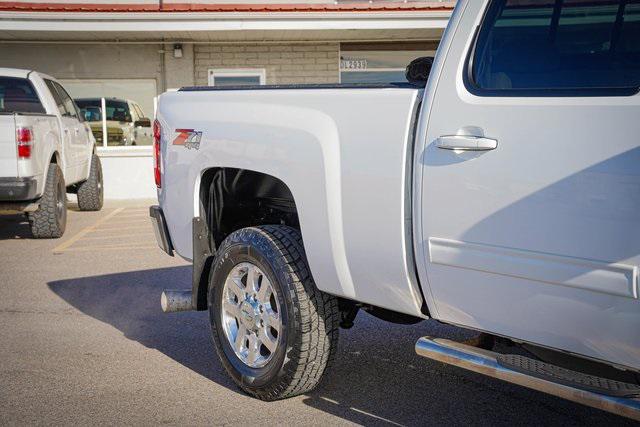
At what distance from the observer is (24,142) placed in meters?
9.83

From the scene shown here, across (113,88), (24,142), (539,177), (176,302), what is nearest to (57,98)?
(24,142)

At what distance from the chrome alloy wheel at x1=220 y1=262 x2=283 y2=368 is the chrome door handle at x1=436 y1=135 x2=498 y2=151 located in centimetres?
134

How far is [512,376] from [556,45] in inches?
52.0

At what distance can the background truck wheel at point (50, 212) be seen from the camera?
10523mm

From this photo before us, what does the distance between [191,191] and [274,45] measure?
1186cm

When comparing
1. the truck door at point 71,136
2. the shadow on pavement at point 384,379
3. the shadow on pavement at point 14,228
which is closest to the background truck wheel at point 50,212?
the shadow on pavement at point 14,228

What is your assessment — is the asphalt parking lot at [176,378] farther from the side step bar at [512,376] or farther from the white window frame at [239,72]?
the white window frame at [239,72]

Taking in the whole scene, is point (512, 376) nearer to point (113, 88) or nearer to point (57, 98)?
point (57, 98)

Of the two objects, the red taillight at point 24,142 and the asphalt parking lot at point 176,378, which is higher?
the red taillight at point 24,142

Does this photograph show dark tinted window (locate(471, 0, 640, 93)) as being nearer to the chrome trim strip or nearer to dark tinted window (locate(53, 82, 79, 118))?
the chrome trim strip

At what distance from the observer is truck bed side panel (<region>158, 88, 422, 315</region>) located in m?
3.80

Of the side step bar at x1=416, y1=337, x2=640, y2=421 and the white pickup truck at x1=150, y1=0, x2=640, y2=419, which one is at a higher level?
the white pickup truck at x1=150, y1=0, x2=640, y2=419

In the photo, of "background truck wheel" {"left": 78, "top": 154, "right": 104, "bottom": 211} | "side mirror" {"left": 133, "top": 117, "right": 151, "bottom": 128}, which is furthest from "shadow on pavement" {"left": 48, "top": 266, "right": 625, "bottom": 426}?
"side mirror" {"left": 133, "top": 117, "right": 151, "bottom": 128}

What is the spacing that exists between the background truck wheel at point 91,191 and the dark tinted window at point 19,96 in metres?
2.26
